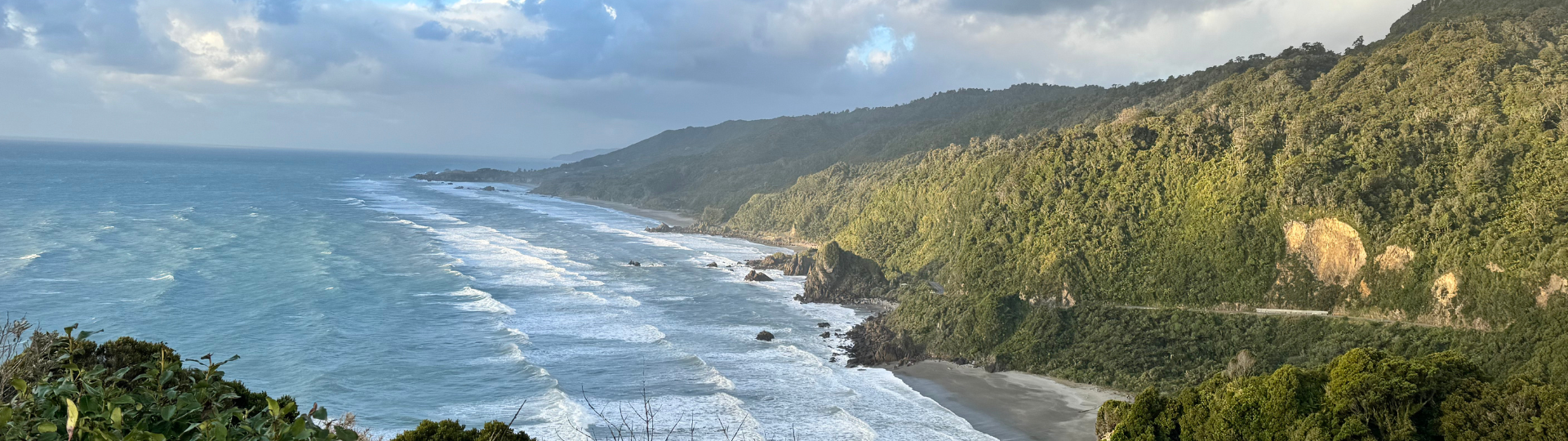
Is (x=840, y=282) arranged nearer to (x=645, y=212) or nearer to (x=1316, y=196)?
(x=1316, y=196)

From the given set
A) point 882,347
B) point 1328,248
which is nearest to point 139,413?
point 882,347

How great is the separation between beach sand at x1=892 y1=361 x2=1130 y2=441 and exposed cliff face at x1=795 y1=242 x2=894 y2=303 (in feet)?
53.9

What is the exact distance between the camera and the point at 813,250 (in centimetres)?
7919

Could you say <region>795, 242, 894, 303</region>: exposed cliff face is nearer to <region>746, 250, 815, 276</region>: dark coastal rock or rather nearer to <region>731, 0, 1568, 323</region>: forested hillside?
<region>731, 0, 1568, 323</region>: forested hillside

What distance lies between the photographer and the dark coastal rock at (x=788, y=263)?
7481 cm

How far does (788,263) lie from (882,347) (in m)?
29.9

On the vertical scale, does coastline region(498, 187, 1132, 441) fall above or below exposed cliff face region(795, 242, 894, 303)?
below

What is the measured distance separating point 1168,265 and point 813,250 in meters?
37.0

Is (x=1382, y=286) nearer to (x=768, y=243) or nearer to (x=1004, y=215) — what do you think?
(x=1004, y=215)

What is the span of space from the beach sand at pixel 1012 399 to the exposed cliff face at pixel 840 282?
1642 cm

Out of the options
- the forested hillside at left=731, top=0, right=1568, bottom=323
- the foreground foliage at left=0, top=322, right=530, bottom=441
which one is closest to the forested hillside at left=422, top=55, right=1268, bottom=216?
the forested hillside at left=731, top=0, right=1568, bottom=323

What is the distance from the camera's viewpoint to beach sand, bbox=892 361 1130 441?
3594cm

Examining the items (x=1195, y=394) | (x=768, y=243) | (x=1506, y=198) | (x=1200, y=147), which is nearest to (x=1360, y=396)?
(x=1195, y=394)

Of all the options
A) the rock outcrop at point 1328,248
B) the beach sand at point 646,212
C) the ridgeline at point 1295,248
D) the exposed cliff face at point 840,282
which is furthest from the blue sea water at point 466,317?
the beach sand at point 646,212
